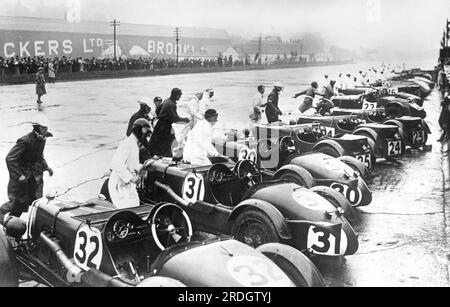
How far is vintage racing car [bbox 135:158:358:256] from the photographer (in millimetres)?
4488

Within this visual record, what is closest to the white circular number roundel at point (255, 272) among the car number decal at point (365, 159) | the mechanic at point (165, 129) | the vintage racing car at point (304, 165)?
the vintage racing car at point (304, 165)

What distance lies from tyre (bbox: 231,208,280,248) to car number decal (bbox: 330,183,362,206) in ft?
6.31

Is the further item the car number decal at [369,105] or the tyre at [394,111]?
the car number decal at [369,105]

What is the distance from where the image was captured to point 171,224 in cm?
401

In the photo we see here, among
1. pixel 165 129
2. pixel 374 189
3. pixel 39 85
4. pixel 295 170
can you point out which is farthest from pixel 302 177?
pixel 39 85

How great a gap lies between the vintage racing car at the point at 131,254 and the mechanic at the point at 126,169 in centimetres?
40

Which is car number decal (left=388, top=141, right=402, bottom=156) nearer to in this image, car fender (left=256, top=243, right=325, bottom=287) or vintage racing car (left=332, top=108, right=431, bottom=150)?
vintage racing car (left=332, top=108, right=431, bottom=150)

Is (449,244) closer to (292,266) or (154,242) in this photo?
(292,266)

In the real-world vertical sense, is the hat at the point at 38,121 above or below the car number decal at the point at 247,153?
above

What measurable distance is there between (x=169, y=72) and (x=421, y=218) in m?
36.0

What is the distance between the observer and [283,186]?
16.4 feet

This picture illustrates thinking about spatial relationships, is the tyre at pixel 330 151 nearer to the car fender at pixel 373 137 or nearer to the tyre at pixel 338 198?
the car fender at pixel 373 137

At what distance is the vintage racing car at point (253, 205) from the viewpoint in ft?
14.7
